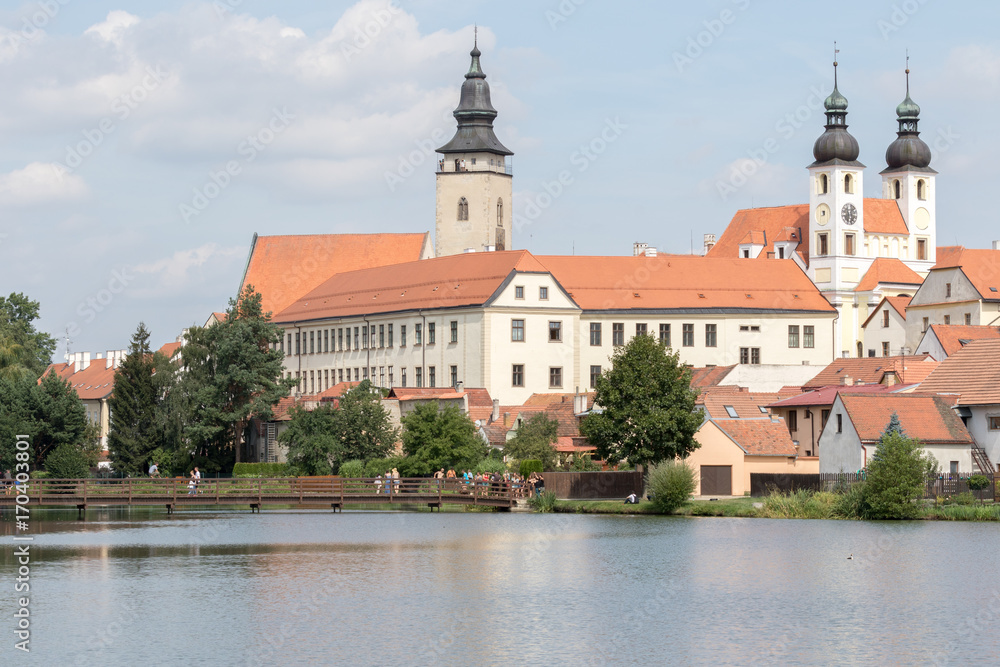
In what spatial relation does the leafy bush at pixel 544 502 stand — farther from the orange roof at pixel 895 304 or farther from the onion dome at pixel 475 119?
the onion dome at pixel 475 119

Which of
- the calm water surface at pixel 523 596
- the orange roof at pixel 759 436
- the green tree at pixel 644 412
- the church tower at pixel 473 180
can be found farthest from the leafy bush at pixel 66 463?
the church tower at pixel 473 180

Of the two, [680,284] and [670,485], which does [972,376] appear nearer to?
[670,485]

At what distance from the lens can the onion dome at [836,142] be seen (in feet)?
414

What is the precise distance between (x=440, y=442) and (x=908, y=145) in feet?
238

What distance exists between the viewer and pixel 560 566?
40906 millimetres

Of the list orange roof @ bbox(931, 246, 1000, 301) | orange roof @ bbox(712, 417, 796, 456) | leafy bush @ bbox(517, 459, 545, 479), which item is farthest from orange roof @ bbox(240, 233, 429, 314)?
orange roof @ bbox(712, 417, 796, 456)

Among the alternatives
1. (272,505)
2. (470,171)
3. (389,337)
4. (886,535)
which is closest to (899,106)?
(470,171)

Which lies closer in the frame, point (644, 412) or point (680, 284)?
point (644, 412)

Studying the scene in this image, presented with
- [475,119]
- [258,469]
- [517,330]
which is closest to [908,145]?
[475,119]

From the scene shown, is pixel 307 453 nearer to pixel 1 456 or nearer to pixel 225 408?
pixel 225 408

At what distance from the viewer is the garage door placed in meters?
66.6

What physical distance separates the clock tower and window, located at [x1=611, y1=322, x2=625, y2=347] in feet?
90.9

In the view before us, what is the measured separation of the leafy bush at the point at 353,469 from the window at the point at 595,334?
23.7m

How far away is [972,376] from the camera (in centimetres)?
6331
